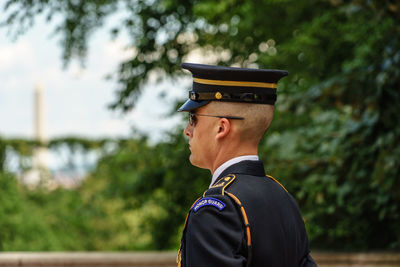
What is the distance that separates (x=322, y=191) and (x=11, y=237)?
4732 millimetres

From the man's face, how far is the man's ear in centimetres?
2

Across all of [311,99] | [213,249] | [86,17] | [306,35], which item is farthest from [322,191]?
[213,249]

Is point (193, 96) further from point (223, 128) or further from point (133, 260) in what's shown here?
point (133, 260)

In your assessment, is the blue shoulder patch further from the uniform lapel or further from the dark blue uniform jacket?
the uniform lapel

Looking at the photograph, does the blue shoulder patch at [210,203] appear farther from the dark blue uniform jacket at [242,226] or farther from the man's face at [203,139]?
the man's face at [203,139]

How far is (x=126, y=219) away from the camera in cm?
1073

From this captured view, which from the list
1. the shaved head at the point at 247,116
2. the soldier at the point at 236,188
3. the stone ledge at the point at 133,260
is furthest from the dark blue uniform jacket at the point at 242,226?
the stone ledge at the point at 133,260

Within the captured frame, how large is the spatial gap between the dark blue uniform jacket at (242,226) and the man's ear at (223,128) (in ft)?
0.45

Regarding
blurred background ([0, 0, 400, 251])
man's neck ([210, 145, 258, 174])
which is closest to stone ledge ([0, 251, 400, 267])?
blurred background ([0, 0, 400, 251])

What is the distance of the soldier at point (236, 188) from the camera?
1.94 meters

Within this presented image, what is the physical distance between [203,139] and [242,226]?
355 mm

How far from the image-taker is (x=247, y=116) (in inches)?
83.3

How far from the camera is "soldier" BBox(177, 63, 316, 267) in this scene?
6.37ft

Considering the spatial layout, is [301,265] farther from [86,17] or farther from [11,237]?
[11,237]
